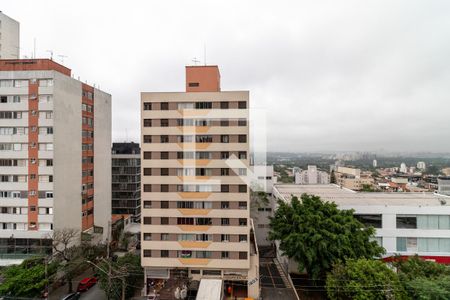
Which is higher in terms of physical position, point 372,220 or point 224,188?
point 224,188

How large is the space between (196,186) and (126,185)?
80.6 feet

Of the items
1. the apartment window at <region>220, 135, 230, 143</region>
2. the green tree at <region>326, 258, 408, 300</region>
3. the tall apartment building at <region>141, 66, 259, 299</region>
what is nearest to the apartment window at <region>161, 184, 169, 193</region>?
the tall apartment building at <region>141, 66, 259, 299</region>

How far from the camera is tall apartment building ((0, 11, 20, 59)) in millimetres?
31292

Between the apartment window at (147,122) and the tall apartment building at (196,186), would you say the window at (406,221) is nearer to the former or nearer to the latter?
Result: the tall apartment building at (196,186)

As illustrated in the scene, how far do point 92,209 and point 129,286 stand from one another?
12.0 metres

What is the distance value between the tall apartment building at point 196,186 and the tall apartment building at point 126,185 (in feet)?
69.5

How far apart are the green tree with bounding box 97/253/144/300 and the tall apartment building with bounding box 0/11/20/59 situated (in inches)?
1173

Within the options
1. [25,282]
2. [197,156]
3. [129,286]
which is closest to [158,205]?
[197,156]

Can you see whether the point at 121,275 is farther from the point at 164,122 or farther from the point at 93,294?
the point at 164,122

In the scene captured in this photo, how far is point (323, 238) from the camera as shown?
19.6 meters

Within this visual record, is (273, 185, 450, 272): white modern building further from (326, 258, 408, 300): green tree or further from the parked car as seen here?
the parked car

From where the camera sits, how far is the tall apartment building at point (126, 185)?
41.7m

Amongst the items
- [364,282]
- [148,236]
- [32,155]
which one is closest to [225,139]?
[148,236]

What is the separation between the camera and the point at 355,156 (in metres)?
117
